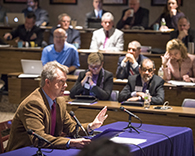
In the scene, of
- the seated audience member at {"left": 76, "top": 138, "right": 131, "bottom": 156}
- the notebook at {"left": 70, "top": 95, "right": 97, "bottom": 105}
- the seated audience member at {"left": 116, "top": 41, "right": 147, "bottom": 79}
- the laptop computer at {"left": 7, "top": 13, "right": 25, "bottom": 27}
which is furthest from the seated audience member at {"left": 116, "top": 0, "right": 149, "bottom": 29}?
the seated audience member at {"left": 76, "top": 138, "right": 131, "bottom": 156}

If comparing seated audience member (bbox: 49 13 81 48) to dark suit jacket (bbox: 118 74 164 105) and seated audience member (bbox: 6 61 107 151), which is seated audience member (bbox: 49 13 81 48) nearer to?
dark suit jacket (bbox: 118 74 164 105)

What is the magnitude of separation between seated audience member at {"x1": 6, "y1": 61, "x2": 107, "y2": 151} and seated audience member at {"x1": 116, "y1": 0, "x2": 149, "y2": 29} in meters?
4.65

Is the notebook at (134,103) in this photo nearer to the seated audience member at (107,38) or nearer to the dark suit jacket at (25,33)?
the seated audience member at (107,38)

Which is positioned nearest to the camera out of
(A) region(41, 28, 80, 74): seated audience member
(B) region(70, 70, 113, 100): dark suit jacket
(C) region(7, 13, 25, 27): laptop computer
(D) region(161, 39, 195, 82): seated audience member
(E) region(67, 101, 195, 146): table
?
(E) region(67, 101, 195, 146): table

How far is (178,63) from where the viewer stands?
5.02 meters

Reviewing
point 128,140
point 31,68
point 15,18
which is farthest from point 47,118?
point 15,18

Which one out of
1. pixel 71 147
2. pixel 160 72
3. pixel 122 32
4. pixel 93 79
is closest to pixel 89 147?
pixel 71 147

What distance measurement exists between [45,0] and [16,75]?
4530mm

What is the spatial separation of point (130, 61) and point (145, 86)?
1054 millimetres

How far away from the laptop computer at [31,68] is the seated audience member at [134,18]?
2398 millimetres

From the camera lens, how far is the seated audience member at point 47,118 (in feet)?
7.79

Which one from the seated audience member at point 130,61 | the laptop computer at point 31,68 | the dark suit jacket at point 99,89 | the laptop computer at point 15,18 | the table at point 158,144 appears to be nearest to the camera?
the table at point 158,144

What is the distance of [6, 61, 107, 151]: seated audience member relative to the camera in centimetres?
237

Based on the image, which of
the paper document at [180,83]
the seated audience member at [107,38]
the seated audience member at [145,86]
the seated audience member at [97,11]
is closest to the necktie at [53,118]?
the seated audience member at [145,86]
